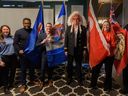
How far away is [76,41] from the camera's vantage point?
479 centimetres

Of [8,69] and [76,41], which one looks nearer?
[76,41]

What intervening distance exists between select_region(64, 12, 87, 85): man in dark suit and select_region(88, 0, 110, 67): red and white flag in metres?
0.13

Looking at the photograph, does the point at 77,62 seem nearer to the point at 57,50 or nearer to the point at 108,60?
the point at 57,50

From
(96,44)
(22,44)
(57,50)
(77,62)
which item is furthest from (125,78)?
(22,44)

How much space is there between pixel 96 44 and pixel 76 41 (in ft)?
1.23

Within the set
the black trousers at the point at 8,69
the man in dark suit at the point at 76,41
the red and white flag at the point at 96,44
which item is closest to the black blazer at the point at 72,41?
the man in dark suit at the point at 76,41

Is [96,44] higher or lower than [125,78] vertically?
higher

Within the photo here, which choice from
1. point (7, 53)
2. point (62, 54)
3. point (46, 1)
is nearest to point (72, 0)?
point (46, 1)

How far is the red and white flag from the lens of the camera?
15.3 ft

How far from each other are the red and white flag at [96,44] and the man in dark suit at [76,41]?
0.13 metres

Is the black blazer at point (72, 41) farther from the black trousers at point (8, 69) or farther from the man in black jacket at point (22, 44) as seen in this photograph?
the black trousers at point (8, 69)

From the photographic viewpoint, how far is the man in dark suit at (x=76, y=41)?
480 centimetres

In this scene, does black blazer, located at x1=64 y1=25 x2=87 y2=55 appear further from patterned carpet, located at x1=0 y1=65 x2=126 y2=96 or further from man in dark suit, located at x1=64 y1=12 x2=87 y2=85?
patterned carpet, located at x1=0 y1=65 x2=126 y2=96

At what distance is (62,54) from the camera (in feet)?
16.7
